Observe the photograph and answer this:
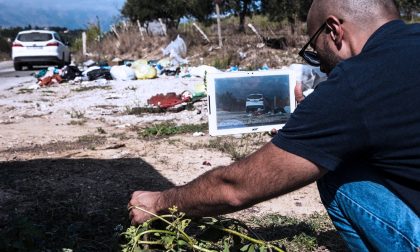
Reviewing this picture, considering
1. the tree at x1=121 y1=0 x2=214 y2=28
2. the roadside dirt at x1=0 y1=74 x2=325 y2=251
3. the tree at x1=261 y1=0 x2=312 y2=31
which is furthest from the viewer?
the tree at x1=121 y1=0 x2=214 y2=28

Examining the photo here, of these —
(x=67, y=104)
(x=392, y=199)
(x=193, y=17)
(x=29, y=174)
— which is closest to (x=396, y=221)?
(x=392, y=199)

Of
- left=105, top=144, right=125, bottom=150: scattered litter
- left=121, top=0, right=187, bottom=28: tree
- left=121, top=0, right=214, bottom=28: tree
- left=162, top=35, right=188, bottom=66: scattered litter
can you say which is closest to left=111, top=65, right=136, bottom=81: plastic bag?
left=162, top=35, right=188, bottom=66: scattered litter

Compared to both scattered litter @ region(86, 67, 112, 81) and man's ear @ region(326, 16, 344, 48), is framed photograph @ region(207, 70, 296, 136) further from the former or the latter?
scattered litter @ region(86, 67, 112, 81)

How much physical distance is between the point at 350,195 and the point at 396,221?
0.61 feet

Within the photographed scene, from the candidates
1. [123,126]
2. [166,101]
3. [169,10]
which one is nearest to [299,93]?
[123,126]

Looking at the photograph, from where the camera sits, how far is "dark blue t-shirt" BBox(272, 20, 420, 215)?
5.42 feet

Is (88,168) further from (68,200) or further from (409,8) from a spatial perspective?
(409,8)

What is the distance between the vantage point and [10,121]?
8.64 metres

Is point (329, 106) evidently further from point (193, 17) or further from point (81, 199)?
point (193, 17)

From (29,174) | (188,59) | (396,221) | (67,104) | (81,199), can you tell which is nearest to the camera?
(396,221)

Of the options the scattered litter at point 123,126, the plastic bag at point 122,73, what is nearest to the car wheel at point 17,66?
the plastic bag at point 122,73

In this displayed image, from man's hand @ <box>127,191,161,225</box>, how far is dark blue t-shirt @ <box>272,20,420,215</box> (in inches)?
26.0

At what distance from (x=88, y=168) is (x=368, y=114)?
12.9 ft

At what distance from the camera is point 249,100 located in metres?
4.27
